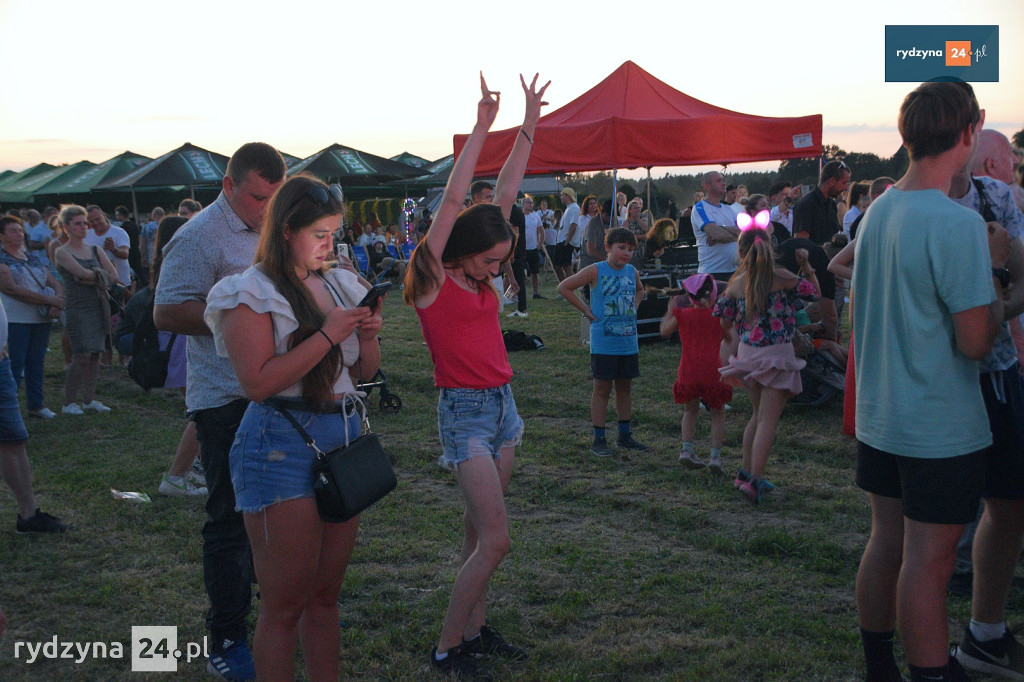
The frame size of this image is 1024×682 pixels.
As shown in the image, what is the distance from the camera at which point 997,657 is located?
3102 millimetres

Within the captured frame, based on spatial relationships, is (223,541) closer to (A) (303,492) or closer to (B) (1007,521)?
(A) (303,492)

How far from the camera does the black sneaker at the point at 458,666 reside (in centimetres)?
320

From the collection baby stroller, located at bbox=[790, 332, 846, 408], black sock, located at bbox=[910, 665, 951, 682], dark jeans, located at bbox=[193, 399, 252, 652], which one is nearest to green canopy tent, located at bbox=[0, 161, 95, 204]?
baby stroller, located at bbox=[790, 332, 846, 408]

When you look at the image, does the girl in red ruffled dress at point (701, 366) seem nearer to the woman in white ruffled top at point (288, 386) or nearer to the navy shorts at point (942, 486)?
the navy shorts at point (942, 486)

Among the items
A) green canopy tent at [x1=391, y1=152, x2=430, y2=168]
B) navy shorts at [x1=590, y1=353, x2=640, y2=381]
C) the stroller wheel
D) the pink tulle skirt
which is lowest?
the stroller wheel

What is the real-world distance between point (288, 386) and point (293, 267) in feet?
1.18

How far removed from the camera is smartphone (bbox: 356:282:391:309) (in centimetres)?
229

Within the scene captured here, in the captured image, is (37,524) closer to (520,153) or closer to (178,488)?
(178,488)

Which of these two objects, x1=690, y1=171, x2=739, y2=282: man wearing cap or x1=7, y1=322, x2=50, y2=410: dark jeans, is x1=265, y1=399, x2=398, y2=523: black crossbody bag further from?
x1=7, y1=322, x2=50, y2=410: dark jeans

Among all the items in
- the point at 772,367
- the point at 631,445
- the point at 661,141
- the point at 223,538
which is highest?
the point at 661,141

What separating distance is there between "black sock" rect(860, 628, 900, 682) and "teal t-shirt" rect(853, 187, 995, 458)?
735 millimetres

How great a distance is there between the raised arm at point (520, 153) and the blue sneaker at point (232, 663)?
2100 mm

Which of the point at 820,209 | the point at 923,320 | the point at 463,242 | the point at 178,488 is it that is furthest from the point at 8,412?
the point at 820,209

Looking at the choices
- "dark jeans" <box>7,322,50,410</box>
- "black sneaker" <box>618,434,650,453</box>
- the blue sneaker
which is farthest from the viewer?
"dark jeans" <box>7,322,50,410</box>
